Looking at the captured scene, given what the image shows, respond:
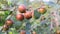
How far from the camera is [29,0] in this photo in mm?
1333

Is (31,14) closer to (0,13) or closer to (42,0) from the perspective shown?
(42,0)

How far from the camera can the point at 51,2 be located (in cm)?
125

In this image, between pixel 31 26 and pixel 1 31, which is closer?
pixel 31 26

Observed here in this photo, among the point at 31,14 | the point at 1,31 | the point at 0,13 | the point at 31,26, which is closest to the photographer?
the point at 31,14

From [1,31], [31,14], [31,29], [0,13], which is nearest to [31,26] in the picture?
[31,29]

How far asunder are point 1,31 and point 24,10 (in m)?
0.30

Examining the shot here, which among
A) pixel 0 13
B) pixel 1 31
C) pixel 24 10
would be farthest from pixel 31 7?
pixel 0 13

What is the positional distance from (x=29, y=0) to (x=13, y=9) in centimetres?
12

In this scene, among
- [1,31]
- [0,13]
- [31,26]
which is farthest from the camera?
[0,13]

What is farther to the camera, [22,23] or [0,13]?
[0,13]

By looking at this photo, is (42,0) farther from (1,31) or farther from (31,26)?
(1,31)

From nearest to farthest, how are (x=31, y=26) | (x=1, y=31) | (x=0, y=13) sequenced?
(x=31, y=26) < (x=1, y=31) < (x=0, y=13)

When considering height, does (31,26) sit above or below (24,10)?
below

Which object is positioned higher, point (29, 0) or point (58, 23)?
point (29, 0)
